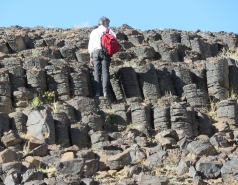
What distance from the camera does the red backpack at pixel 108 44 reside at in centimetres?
2288

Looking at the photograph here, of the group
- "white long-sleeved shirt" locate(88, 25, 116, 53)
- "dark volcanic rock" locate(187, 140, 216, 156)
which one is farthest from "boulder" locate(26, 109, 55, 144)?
"white long-sleeved shirt" locate(88, 25, 116, 53)

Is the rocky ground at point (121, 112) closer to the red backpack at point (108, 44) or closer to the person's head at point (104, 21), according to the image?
the red backpack at point (108, 44)

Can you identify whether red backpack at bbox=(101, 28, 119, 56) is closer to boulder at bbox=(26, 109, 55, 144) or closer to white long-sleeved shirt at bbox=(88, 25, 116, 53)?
white long-sleeved shirt at bbox=(88, 25, 116, 53)

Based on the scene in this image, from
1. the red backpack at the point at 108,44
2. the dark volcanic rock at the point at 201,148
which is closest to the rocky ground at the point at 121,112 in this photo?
the dark volcanic rock at the point at 201,148

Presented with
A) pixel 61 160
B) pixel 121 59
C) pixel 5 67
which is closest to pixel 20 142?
pixel 61 160

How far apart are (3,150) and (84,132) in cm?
276

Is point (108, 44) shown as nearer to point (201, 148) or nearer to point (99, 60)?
point (99, 60)

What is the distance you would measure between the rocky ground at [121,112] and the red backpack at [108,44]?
1.02 metres

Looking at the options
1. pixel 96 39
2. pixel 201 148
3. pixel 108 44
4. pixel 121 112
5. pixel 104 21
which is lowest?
pixel 201 148

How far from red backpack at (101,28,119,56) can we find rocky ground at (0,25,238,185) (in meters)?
1.02

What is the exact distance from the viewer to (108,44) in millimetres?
22891

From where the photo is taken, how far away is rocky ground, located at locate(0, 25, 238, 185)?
53.2 feet

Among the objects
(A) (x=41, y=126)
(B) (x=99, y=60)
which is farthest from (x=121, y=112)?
(A) (x=41, y=126)

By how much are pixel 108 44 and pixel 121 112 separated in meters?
2.24
